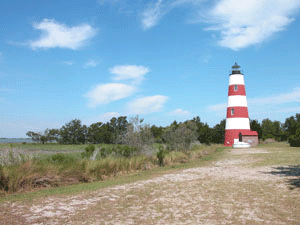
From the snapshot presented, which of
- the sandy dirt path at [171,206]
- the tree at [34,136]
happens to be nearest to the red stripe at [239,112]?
the sandy dirt path at [171,206]

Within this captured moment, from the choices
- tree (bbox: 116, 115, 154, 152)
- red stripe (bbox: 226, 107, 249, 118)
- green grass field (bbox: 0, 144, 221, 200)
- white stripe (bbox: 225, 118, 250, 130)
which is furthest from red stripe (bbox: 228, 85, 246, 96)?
green grass field (bbox: 0, 144, 221, 200)

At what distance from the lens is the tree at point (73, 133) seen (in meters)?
61.9

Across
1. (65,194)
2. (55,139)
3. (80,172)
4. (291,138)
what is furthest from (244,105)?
(55,139)

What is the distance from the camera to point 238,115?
37.3 metres

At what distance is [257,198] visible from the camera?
23.6 feet

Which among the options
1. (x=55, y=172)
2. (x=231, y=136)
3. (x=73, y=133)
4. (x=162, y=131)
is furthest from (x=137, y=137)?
(x=73, y=133)

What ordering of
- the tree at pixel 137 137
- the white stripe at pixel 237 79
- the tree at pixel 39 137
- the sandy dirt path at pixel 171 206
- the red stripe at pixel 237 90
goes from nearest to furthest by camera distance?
1. the sandy dirt path at pixel 171 206
2. the tree at pixel 137 137
3. the red stripe at pixel 237 90
4. the white stripe at pixel 237 79
5. the tree at pixel 39 137

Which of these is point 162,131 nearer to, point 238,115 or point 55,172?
point 238,115

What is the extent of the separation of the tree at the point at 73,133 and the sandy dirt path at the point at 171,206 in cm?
5493

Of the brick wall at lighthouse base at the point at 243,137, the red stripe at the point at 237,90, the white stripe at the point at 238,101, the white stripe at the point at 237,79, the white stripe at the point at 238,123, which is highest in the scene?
the white stripe at the point at 237,79

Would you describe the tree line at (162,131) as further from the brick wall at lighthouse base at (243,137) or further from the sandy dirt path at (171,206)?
the sandy dirt path at (171,206)

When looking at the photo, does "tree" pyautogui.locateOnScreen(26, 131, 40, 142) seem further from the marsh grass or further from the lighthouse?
the marsh grass

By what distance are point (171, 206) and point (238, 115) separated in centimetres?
3282

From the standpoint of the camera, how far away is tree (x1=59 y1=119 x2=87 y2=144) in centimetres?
6194
